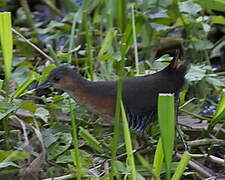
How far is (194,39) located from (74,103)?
74 cm

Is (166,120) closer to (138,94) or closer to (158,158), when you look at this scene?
(158,158)

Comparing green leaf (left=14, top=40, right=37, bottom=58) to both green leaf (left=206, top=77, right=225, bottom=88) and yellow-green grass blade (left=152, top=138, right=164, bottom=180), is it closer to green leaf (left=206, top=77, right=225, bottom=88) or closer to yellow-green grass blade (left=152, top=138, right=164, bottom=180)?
green leaf (left=206, top=77, right=225, bottom=88)

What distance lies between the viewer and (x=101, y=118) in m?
1.64

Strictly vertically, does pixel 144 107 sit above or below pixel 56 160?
above

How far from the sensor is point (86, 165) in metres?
1.49

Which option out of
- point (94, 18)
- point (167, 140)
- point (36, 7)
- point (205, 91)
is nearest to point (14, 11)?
point (36, 7)

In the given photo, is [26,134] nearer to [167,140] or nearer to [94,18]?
[167,140]

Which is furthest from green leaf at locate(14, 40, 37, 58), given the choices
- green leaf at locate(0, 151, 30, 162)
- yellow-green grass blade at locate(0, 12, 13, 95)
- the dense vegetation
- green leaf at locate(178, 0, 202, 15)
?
green leaf at locate(0, 151, 30, 162)

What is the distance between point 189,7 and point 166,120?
3.51 ft

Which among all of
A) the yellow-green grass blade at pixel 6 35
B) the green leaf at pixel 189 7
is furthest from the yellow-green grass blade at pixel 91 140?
the green leaf at pixel 189 7

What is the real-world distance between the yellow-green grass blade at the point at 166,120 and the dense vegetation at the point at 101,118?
38mm

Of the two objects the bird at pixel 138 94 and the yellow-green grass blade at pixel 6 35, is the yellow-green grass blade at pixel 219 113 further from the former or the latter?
the yellow-green grass blade at pixel 6 35

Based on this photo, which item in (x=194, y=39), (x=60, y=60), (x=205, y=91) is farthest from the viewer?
(x=194, y=39)

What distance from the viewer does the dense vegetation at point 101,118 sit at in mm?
1496
